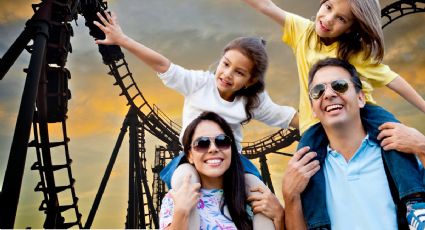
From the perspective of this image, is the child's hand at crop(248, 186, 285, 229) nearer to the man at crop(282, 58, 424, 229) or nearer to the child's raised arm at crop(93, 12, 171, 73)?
the man at crop(282, 58, 424, 229)

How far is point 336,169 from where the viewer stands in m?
2.11

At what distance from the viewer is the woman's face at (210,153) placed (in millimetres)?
2295

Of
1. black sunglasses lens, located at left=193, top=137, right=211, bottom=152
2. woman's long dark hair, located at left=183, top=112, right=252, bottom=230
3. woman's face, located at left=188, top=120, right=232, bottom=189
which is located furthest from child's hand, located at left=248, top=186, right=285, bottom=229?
black sunglasses lens, located at left=193, top=137, right=211, bottom=152

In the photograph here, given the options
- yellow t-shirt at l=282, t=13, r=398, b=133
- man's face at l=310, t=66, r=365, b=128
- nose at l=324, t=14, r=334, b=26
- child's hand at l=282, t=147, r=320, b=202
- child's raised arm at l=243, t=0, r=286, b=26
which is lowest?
child's hand at l=282, t=147, r=320, b=202

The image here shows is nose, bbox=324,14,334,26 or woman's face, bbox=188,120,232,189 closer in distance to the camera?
woman's face, bbox=188,120,232,189

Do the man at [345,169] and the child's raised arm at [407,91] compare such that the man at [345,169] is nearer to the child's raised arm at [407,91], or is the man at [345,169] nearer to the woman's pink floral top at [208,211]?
the woman's pink floral top at [208,211]

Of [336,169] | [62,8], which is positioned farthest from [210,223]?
[62,8]

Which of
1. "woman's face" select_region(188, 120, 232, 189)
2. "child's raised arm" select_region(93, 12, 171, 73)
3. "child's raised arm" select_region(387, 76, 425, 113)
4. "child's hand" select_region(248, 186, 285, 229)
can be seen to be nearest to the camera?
"child's hand" select_region(248, 186, 285, 229)

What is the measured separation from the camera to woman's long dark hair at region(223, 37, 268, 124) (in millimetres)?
2861

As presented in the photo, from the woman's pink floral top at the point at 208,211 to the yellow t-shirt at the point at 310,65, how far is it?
676mm

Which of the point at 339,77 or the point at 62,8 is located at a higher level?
the point at 62,8

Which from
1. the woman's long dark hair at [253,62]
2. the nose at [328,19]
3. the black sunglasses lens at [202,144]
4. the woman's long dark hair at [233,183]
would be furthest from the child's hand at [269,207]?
the nose at [328,19]

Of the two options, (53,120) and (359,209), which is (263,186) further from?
(53,120)

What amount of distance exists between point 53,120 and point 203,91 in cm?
751
